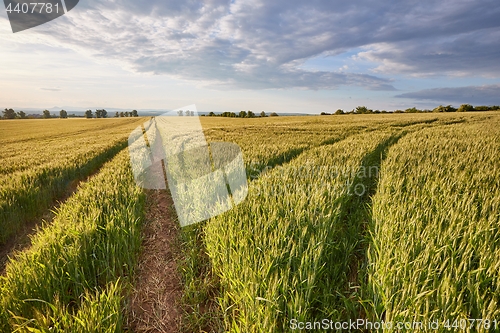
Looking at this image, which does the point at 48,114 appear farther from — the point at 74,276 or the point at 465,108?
the point at 465,108

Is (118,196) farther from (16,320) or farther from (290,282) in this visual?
(290,282)

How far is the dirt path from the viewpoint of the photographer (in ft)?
7.95

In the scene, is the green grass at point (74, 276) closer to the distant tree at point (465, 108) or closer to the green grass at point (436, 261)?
the green grass at point (436, 261)

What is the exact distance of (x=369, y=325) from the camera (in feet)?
6.33

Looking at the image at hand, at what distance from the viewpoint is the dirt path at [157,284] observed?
2.42 meters

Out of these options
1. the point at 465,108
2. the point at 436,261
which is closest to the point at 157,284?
the point at 436,261

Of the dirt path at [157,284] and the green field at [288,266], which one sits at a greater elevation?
the green field at [288,266]

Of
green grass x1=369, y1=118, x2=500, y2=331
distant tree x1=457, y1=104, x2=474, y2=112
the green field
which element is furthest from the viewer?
distant tree x1=457, y1=104, x2=474, y2=112

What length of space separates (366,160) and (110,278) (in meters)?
7.52

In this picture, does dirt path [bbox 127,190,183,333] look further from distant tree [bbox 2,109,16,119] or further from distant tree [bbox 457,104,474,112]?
distant tree [bbox 2,109,16,119]

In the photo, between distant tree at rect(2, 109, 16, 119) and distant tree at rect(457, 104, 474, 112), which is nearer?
distant tree at rect(457, 104, 474, 112)

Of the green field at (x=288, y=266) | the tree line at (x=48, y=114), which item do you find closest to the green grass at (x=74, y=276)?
the green field at (x=288, y=266)

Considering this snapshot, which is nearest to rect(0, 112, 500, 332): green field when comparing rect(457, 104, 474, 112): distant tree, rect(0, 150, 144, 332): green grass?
rect(0, 150, 144, 332): green grass

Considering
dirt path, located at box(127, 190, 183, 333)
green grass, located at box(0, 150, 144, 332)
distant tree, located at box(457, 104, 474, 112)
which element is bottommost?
dirt path, located at box(127, 190, 183, 333)
